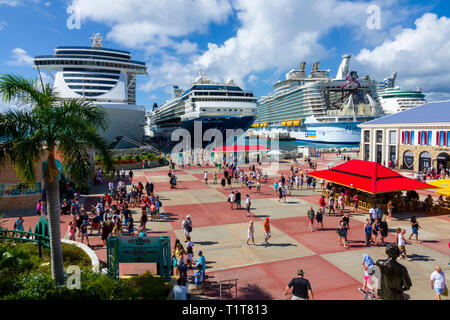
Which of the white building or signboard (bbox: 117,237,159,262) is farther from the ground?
the white building

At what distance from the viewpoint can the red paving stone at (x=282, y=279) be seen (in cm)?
813

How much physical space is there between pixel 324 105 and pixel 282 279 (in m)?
84.9

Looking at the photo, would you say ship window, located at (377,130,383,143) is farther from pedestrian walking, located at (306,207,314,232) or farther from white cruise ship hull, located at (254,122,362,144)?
white cruise ship hull, located at (254,122,362,144)

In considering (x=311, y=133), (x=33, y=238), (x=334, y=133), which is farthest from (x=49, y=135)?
(x=311, y=133)

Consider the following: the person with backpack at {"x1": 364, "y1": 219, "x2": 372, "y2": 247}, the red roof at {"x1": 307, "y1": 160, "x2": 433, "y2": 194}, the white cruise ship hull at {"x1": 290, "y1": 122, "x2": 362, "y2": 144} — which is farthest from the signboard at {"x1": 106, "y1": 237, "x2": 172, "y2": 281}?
the white cruise ship hull at {"x1": 290, "y1": 122, "x2": 362, "y2": 144}

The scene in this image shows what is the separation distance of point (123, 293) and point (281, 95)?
4018 inches

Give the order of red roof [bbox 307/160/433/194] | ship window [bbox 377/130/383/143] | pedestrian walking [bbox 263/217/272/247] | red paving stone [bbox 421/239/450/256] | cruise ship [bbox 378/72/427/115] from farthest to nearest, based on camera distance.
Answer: cruise ship [bbox 378/72/427/115]
ship window [bbox 377/130/383/143]
red roof [bbox 307/160/433/194]
pedestrian walking [bbox 263/217/272/247]
red paving stone [bbox 421/239/450/256]

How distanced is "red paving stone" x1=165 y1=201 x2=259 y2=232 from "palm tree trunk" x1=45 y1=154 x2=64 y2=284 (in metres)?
6.80

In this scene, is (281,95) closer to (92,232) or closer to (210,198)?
(210,198)

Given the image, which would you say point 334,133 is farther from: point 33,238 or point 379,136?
point 33,238

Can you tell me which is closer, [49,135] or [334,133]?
[49,135]

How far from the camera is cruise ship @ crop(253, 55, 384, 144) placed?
257 feet

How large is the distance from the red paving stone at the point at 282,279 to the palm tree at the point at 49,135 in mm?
Result: 4461

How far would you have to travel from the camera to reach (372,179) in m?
16.5
